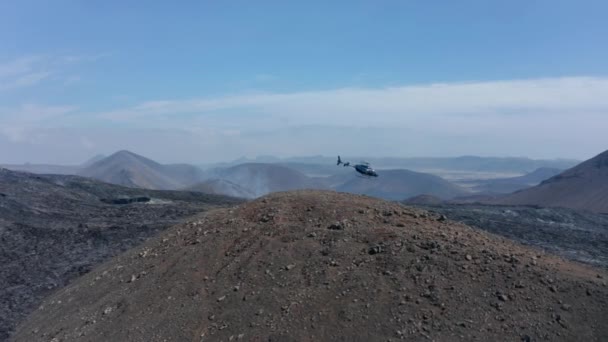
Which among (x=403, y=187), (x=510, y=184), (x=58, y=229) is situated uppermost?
(x=58, y=229)

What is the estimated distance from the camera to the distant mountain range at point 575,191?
59531 millimetres

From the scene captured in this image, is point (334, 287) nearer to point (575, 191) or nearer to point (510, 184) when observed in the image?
point (575, 191)

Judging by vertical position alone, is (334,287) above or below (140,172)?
above

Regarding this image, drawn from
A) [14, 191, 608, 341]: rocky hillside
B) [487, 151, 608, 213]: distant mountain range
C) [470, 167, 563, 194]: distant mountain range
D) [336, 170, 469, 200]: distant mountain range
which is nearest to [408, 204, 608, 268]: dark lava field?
[14, 191, 608, 341]: rocky hillside

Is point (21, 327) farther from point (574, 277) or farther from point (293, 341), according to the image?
point (574, 277)

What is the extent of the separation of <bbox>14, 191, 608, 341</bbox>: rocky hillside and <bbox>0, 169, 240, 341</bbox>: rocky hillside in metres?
4.04

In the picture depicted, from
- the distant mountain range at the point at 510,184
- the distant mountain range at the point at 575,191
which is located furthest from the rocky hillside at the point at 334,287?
the distant mountain range at the point at 510,184

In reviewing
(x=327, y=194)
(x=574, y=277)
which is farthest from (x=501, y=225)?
(x=574, y=277)

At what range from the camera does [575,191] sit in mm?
63281

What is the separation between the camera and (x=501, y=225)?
1176 inches

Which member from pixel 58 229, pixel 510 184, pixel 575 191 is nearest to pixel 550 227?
pixel 58 229

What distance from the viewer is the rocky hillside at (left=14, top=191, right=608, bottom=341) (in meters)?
10.3

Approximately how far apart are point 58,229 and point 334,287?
19.7 meters

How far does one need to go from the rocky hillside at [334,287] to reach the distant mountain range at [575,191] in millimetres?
50175
